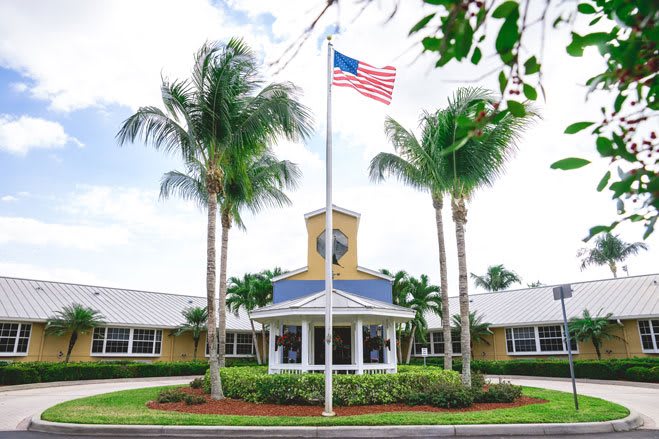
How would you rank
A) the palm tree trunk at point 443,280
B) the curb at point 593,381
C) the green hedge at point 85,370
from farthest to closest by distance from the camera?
the green hedge at point 85,370 → the curb at point 593,381 → the palm tree trunk at point 443,280

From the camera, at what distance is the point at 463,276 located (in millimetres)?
14766

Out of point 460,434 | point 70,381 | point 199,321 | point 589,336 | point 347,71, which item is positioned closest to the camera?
point 460,434

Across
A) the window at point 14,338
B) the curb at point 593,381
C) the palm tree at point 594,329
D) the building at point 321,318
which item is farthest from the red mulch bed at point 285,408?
the window at point 14,338

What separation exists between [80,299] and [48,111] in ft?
60.9

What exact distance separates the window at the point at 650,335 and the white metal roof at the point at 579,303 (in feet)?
2.58

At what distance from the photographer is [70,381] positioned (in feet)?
75.3

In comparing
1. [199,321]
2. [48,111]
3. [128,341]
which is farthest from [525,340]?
[48,111]

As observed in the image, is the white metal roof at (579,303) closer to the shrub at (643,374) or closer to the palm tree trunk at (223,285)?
the shrub at (643,374)

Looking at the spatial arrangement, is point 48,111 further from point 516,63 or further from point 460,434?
point 516,63

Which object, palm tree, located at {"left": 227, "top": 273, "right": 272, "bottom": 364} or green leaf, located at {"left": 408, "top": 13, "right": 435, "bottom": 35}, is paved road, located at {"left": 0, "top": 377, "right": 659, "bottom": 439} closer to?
green leaf, located at {"left": 408, "top": 13, "right": 435, "bottom": 35}

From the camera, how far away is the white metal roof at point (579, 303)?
25.8m

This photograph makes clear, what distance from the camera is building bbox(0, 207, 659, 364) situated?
16734 millimetres

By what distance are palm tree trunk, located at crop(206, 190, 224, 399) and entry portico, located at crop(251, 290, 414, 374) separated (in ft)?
7.67

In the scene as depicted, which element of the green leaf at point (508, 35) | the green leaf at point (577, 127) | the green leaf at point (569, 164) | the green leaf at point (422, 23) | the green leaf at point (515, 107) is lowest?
the green leaf at point (569, 164)
